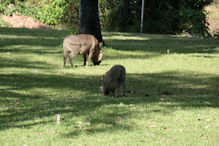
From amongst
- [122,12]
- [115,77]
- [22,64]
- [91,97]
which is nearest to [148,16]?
[122,12]

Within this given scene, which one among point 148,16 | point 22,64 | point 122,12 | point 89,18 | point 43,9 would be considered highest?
point 89,18

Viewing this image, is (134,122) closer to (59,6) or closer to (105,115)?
(105,115)

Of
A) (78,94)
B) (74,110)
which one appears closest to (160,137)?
(74,110)

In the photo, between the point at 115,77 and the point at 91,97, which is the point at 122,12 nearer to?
the point at 91,97

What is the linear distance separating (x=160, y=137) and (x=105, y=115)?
163 cm

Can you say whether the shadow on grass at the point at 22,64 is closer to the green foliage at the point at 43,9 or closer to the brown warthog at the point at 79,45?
the brown warthog at the point at 79,45

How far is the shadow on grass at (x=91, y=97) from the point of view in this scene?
8.48 meters

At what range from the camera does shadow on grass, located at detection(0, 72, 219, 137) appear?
8.48 metres

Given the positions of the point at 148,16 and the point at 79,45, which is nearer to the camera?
the point at 79,45

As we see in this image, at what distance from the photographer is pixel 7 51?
19953mm

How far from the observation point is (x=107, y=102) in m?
10.2

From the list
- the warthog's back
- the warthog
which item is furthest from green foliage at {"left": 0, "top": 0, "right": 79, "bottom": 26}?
the warthog

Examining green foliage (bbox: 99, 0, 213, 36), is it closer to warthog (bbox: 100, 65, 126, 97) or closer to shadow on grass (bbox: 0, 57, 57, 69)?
shadow on grass (bbox: 0, 57, 57, 69)

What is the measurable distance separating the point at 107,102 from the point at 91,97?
2.71ft
